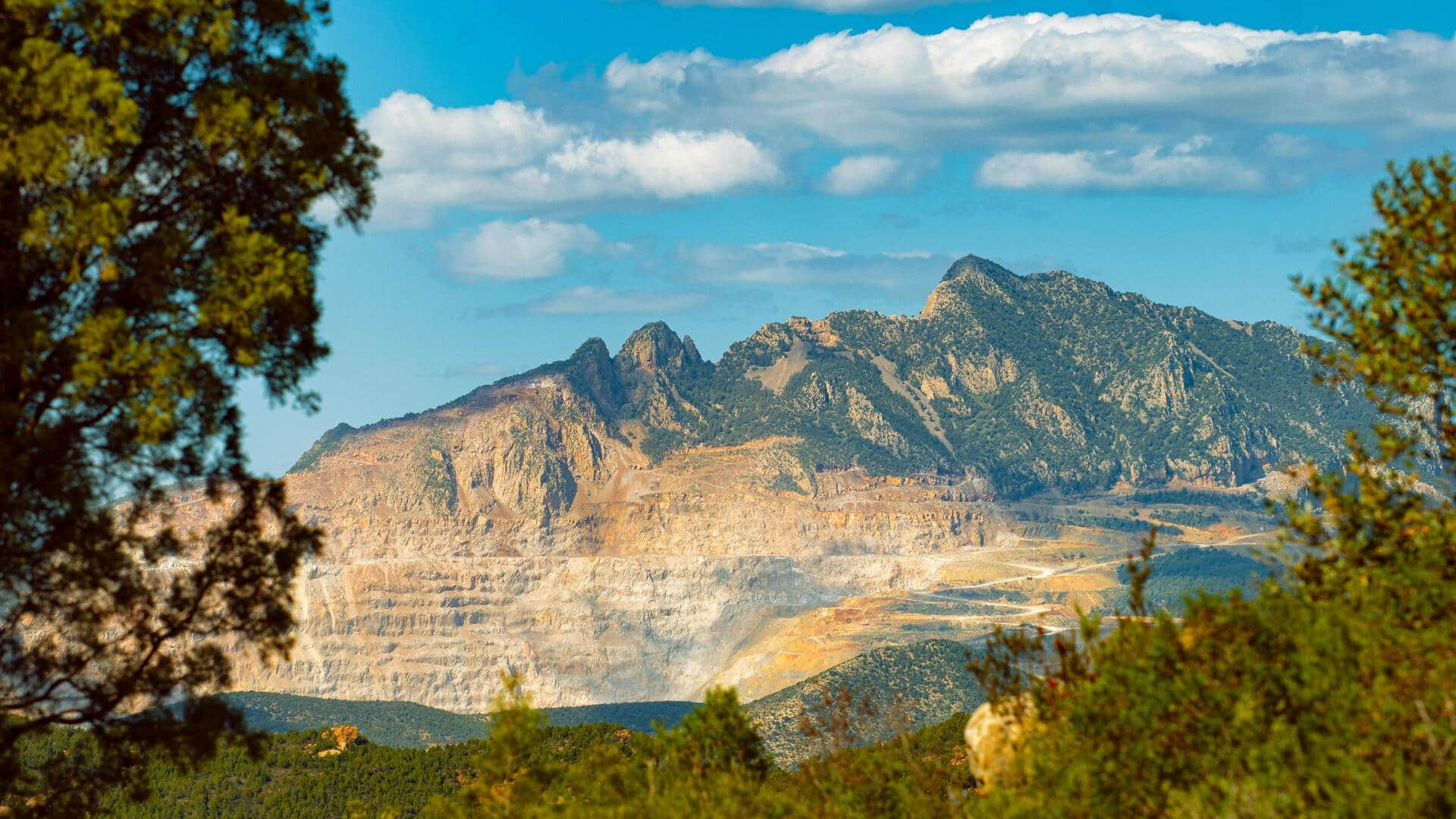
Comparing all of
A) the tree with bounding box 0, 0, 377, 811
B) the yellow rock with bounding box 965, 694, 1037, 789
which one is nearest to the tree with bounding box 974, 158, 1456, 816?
the yellow rock with bounding box 965, 694, 1037, 789

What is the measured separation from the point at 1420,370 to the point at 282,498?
81.5 ft

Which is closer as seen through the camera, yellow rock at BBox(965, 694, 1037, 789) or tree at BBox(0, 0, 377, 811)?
tree at BBox(0, 0, 377, 811)

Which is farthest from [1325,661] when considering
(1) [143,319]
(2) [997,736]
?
(1) [143,319]

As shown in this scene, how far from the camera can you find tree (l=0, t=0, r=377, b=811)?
27.5 meters

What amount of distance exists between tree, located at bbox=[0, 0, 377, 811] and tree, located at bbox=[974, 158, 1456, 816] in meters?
16.5

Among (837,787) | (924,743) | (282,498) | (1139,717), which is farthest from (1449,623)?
(924,743)

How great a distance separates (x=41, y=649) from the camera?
29922 mm

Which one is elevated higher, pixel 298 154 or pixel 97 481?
pixel 298 154

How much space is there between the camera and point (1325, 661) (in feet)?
92.1

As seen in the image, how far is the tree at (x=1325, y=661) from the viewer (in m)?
25.7

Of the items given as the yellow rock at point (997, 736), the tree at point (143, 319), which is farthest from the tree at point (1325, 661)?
the tree at point (143, 319)

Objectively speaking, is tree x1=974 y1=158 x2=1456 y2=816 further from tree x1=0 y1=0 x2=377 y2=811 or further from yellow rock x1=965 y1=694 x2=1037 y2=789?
tree x1=0 y1=0 x2=377 y2=811

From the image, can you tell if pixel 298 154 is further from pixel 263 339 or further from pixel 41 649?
pixel 41 649

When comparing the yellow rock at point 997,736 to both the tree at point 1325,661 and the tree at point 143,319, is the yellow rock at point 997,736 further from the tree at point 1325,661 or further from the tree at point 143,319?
the tree at point 143,319
